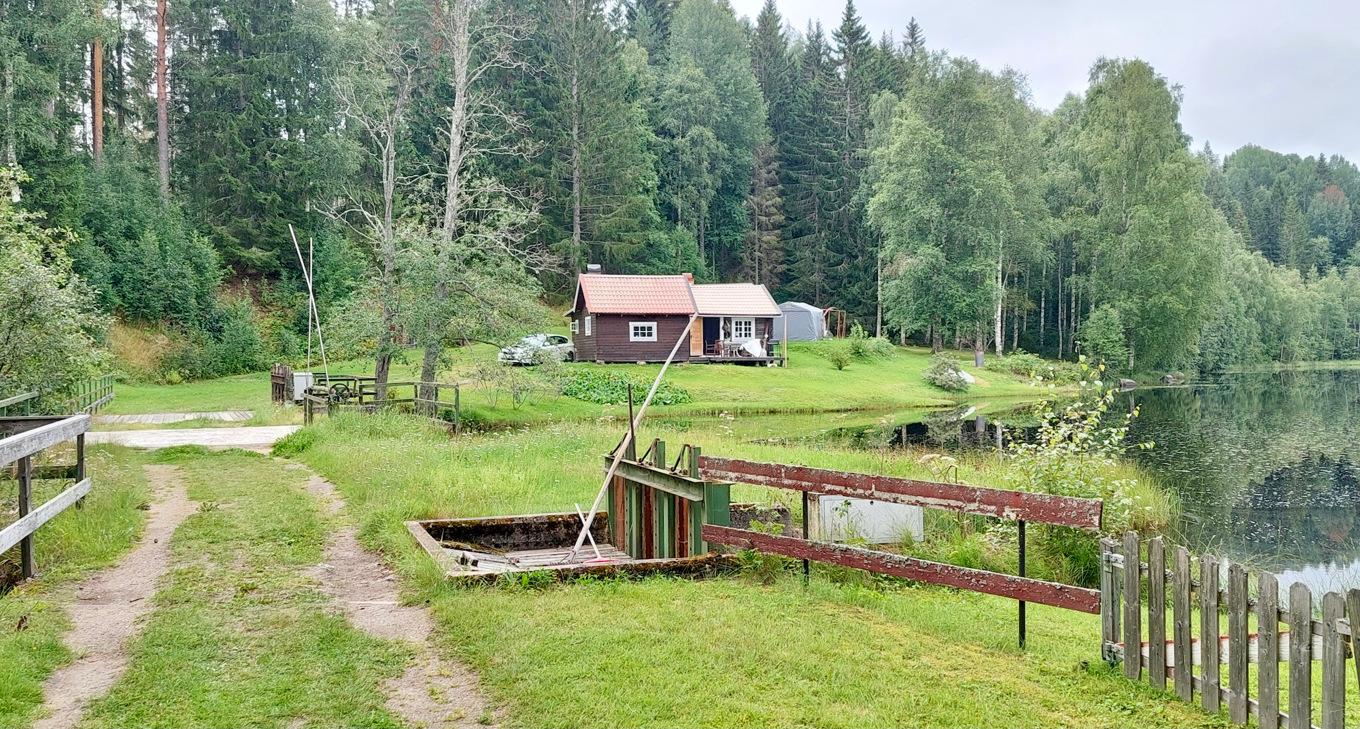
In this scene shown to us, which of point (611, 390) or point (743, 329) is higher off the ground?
point (743, 329)

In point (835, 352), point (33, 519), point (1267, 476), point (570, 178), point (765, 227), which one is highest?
point (570, 178)

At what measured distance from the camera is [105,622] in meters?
6.45

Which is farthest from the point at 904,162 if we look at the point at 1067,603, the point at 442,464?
the point at 1067,603

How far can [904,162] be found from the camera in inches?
1896

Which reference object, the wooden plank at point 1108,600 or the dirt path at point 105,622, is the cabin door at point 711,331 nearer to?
the dirt path at point 105,622

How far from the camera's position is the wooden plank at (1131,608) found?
5.25 meters

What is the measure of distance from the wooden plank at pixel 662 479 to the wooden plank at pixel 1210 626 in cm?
386

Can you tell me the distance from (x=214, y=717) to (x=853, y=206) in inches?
2227

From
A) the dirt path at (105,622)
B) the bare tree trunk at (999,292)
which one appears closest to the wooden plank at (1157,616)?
the dirt path at (105,622)

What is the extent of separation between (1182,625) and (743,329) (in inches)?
1535

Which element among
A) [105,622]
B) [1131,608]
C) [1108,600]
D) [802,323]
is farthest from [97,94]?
[1131,608]

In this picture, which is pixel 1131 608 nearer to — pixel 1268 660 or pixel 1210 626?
pixel 1210 626

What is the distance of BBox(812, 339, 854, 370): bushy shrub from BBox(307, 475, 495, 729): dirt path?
3406 cm

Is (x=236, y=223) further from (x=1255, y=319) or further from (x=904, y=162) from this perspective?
(x=1255, y=319)
